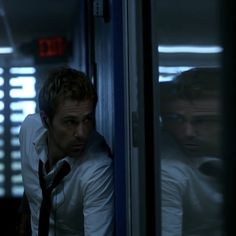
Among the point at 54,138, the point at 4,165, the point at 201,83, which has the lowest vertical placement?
the point at 4,165

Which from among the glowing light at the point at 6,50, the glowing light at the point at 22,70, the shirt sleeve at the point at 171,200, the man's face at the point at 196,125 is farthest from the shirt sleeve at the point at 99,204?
the glowing light at the point at 6,50

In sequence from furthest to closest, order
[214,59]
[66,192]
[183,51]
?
1. [66,192]
2. [183,51]
3. [214,59]

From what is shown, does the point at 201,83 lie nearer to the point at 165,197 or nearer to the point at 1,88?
the point at 165,197

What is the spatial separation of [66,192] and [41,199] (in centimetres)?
14

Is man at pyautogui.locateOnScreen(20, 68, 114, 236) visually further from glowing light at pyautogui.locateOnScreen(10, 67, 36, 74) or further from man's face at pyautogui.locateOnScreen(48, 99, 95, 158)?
glowing light at pyautogui.locateOnScreen(10, 67, 36, 74)

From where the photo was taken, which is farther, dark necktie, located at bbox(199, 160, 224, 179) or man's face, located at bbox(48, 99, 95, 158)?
man's face, located at bbox(48, 99, 95, 158)

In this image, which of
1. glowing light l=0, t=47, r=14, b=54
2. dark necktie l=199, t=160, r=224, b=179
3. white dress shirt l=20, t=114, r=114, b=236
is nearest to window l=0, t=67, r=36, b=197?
glowing light l=0, t=47, r=14, b=54

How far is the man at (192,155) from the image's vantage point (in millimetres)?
929

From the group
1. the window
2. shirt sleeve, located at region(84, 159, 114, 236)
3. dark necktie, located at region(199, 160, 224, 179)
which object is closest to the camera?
dark necktie, located at region(199, 160, 224, 179)

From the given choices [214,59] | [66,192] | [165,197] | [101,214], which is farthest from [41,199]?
[214,59]

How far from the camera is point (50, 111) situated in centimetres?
175

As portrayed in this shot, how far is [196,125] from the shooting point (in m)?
1.01

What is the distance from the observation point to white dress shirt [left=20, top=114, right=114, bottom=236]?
166 centimetres

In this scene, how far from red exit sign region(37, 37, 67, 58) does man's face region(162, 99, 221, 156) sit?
10.1 ft
